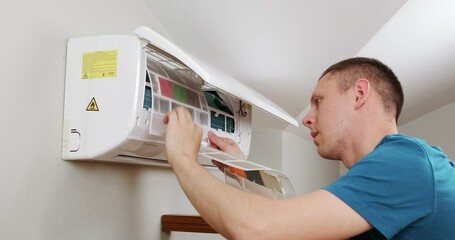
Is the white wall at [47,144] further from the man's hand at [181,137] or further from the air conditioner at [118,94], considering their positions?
the man's hand at [181,137]

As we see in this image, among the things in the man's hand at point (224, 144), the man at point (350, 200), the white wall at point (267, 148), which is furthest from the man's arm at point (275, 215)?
the white wall at point (267, 148)

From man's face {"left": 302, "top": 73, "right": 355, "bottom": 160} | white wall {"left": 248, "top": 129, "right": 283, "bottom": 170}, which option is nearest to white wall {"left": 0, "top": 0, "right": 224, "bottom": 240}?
man's face {"left": 302, "top": 73, "right": 355, "bottom": 160}

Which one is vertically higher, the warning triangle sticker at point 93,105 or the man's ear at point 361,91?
the man's ear at point 361,91

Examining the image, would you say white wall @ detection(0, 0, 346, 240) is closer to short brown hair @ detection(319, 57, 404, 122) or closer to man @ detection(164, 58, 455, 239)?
man @ detection(164, 58, 455, 239)

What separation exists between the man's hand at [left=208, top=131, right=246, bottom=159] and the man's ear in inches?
15.8

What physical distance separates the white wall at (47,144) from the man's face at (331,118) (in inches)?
20.5

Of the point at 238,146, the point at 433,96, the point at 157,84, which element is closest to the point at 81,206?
the point at 157,84

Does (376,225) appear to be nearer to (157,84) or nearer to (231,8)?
(157,84)

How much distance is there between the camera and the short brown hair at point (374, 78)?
118cm

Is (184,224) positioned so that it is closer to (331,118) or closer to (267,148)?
(331,118)

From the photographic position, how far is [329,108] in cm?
117

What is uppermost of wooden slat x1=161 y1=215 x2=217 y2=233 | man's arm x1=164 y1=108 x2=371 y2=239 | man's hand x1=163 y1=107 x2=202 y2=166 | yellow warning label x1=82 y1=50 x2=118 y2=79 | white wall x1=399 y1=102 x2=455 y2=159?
white wall x1=399 y1=102 x2=455 y2=159

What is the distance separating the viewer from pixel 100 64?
1.06 metres

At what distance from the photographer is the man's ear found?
115cm
